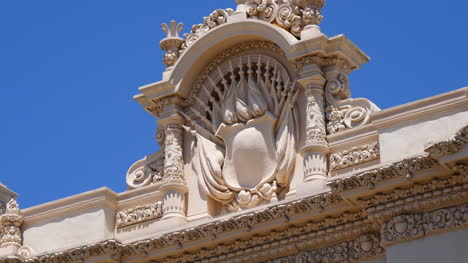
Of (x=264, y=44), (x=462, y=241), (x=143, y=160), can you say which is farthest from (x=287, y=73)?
(x=462, y=241)

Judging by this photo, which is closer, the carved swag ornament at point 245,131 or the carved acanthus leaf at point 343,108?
the carved acanthus leaf at point 343,108

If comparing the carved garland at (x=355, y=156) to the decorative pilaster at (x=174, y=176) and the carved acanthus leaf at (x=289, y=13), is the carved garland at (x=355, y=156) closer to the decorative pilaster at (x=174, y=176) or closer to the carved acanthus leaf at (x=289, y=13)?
the carved acanthus leaf at (x=289, y=13)

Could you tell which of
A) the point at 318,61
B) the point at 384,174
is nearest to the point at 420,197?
the point at 384,174

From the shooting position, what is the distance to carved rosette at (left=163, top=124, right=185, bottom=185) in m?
24.1

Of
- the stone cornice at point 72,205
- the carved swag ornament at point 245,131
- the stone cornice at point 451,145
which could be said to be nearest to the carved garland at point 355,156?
the carved swag ornament at point 245,131

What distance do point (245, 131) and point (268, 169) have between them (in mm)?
780

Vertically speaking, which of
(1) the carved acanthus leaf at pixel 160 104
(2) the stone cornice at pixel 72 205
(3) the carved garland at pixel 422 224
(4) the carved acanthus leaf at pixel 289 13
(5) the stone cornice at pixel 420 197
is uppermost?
(4) the carved acanthus leaf at pixel 289 13

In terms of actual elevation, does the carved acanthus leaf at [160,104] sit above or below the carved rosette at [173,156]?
above

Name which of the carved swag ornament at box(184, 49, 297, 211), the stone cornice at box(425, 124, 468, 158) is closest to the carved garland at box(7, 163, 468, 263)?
the stone cornice at box(425, 124, 468, 158)

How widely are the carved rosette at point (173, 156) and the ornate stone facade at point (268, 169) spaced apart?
0.07 ft

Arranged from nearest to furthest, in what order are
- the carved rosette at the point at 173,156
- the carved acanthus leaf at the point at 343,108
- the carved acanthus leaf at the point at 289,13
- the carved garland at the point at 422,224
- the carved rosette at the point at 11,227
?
the carved garland at the point at 422,224
the carved acanthus leaf at the point at 343,108
the carved acanthus leaf at the point at 289,13
the carved rosette at the point at 173,156
the carved rosette at the point at 11,227

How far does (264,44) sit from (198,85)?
141cm

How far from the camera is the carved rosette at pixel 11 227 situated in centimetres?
2469

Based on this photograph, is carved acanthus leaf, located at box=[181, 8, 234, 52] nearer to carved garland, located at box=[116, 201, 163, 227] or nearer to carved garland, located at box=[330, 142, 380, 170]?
carved garland, located at box=[116, 201, 163, 227]
